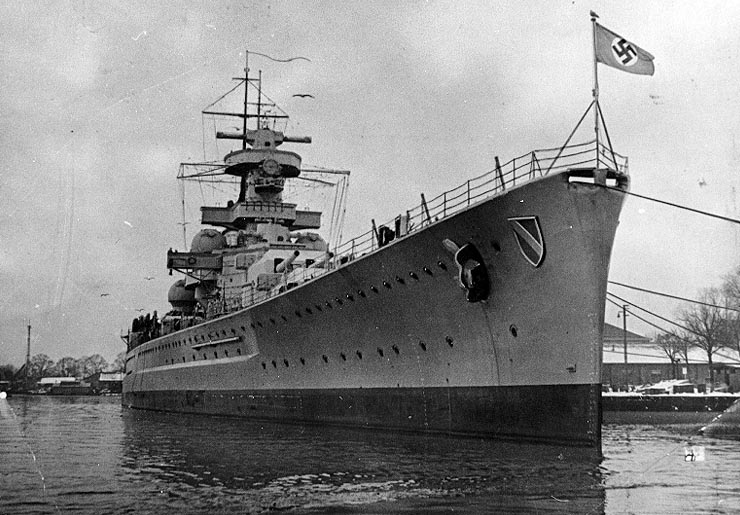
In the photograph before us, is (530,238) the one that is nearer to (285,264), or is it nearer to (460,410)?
(460,410)

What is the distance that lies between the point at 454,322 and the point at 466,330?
1.09ft

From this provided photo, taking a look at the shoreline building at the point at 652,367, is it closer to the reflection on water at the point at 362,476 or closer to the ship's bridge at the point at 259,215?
the ship's bridge at the point at 259,215

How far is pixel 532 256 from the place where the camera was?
46.2 feet

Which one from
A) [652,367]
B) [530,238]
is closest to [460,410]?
[530,238]

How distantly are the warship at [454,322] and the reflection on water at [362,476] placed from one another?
85 cm

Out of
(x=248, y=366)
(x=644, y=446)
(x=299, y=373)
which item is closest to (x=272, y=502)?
(x=644, y=446)

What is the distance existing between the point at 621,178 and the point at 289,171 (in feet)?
65.0

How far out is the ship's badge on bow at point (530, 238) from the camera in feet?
45.8

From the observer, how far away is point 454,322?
15.8 metres

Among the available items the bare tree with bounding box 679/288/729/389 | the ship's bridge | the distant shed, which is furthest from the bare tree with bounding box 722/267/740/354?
the distant shed

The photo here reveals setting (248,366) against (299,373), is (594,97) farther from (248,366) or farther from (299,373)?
(248,366)

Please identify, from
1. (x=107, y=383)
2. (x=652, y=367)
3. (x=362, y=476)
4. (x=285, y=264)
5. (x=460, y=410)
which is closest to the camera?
(x=362, y=476)

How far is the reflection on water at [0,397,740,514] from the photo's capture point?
854 cm

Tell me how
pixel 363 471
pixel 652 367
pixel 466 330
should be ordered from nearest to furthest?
pixel 363 471 < pixel 466 330 < pixel 652 367
